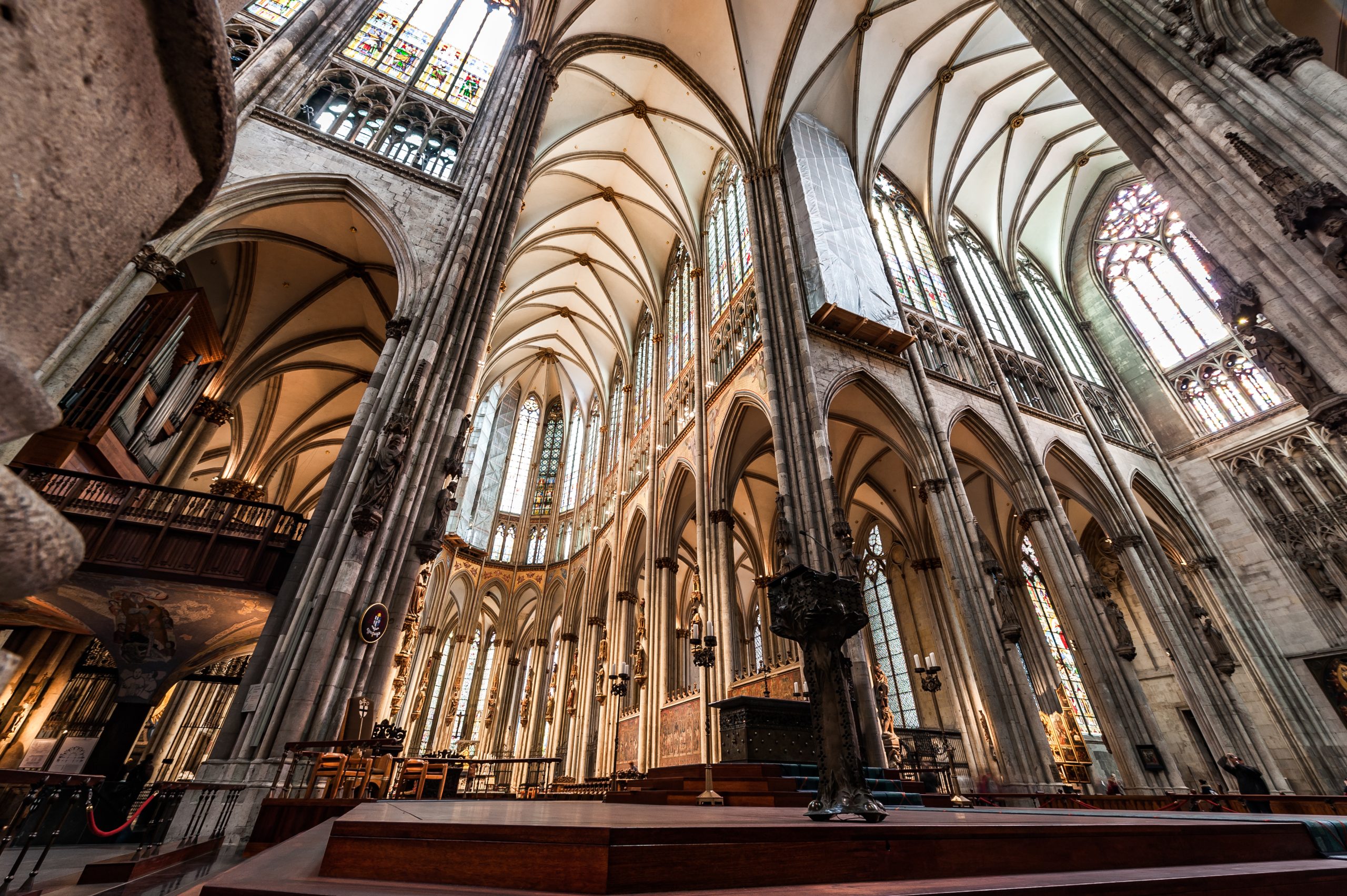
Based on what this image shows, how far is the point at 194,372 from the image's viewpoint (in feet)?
33.9

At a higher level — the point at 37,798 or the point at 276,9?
the point at 276,9

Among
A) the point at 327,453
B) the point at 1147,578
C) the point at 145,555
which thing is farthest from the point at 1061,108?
the point at 327,453

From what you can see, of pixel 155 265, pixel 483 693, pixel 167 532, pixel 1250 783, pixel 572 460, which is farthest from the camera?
pixel 572 460

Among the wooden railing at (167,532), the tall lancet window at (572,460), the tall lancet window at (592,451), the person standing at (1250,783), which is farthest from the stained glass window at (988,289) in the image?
the wooden railing at (167,532)

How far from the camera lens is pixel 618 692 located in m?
12.9

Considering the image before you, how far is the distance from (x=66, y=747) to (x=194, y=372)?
6.15 metres

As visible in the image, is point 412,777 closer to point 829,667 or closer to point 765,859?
point 829,667

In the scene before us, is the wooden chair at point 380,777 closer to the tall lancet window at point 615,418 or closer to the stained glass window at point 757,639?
the stained glass window at point 757,639

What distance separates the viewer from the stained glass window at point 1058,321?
617 inches

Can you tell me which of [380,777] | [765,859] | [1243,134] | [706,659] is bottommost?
[765,859]

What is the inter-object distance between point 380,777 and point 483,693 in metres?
16.5

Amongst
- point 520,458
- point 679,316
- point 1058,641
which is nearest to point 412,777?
point 679,316

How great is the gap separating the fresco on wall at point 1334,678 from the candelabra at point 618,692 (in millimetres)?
13784

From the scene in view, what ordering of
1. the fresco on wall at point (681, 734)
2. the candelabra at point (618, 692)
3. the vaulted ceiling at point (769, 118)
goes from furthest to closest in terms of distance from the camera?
the vaulted ceiling at point (769, 118), the candelabra at point (618, 692), the fresco on wall at point (681, 734)
